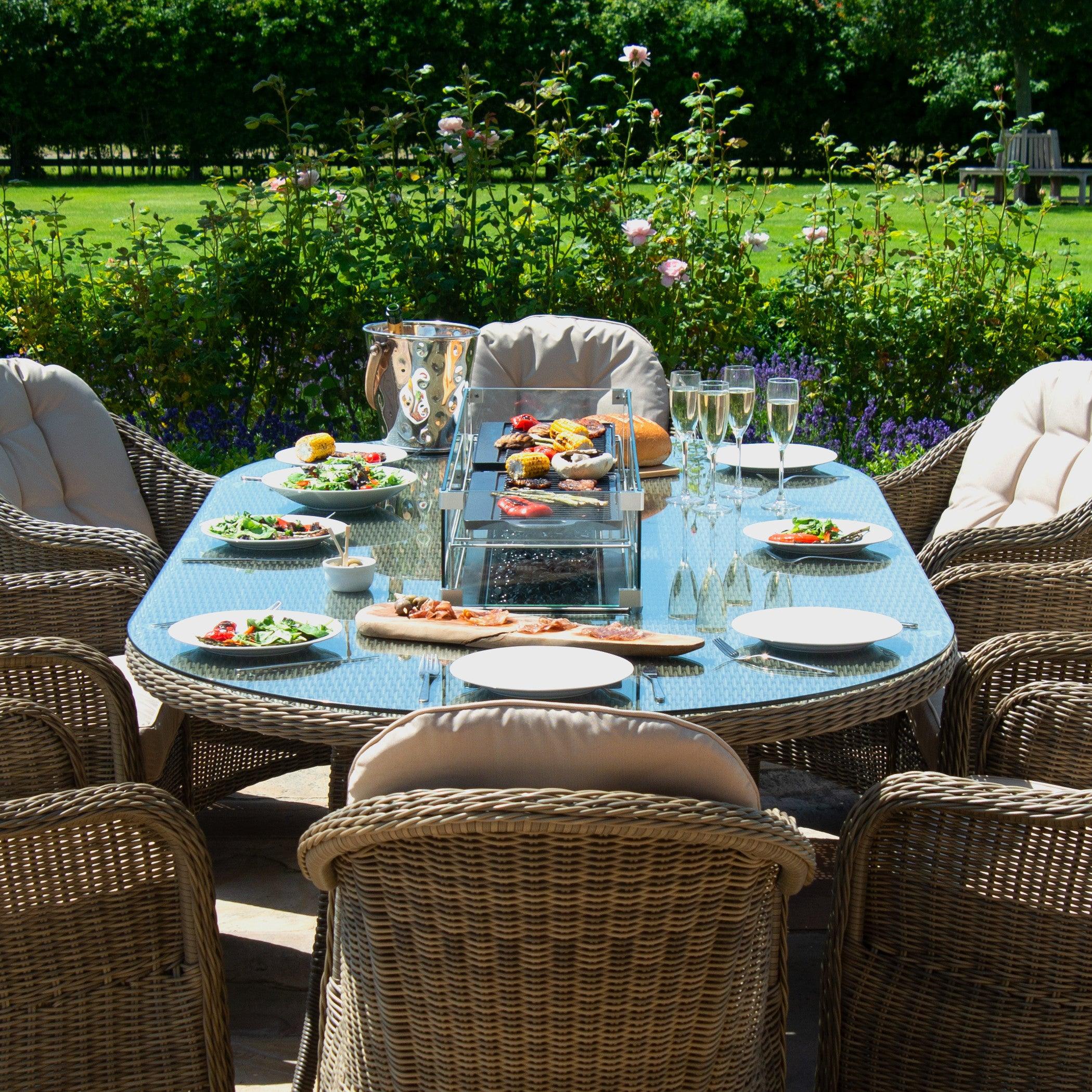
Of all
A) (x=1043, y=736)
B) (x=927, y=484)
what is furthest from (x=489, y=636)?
(x=927, y=484)

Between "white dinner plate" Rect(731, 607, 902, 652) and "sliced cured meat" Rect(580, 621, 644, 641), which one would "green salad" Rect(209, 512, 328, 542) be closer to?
"sliced cured meat" Rect(580, 621, 644, 641)

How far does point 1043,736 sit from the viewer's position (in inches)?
86.5

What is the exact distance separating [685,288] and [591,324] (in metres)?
1.15

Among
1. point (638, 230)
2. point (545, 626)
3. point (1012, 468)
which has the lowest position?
point (545, 626)

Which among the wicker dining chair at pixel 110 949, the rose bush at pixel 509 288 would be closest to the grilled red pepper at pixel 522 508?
the wicker dining chair at pixel 110 949

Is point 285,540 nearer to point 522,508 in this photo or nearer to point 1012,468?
point 522,508

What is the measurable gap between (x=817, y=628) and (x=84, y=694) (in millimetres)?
1229

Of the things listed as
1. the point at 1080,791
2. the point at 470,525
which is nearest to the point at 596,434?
the point at 470,525

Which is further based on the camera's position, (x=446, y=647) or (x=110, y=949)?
(x=446, y=647)

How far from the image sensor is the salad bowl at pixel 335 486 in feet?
9.07

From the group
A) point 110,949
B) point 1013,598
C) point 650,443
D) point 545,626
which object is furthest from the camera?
point 650,443

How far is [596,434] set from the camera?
271 cm

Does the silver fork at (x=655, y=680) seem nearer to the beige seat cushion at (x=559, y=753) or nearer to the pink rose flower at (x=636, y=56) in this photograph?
the beige seat cushion at (x=559, y=753)

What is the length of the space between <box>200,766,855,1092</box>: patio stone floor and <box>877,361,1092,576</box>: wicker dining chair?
710 mm
